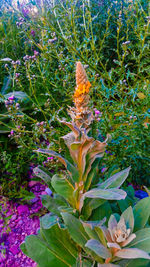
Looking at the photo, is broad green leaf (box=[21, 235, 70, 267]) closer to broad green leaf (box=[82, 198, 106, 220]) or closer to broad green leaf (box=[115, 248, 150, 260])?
broad green leaf (box=[82, 198, 106, 220])

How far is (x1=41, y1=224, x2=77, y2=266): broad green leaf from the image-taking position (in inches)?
51.1

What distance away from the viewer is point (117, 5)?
159 inches

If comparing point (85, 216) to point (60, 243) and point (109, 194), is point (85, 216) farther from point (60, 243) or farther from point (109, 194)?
point (109, 194)

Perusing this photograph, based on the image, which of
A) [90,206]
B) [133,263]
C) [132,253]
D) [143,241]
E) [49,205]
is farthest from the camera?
[49,205]

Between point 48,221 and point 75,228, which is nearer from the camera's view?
point 75,228

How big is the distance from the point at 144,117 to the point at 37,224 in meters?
1.33

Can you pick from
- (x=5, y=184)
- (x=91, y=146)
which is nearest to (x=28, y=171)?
(x=5, y=184)

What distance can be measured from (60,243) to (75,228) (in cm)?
23

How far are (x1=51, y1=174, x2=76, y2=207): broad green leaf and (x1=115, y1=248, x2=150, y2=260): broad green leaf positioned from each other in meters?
0.41

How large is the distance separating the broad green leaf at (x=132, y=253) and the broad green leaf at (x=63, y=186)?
1.34 ft

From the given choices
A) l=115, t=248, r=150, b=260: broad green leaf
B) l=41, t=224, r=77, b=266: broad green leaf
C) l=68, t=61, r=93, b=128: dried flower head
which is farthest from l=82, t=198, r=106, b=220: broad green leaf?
l=68, t=61, r=93, b=128: dried flower head

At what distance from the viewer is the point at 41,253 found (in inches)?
51.1

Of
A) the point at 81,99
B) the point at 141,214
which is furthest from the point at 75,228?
the point at 81,99

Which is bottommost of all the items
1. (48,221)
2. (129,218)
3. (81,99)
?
(48,221)
